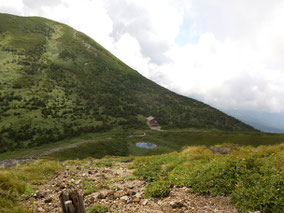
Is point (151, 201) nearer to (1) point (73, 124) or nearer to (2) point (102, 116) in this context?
(1) point (73, 124)

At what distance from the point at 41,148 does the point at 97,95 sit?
193 ft

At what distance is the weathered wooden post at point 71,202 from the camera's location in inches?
141

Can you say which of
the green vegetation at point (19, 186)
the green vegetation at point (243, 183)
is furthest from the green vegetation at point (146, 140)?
the green vegetation at point (243, 183)

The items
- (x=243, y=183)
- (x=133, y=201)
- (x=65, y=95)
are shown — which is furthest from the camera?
(x=65, y=95)

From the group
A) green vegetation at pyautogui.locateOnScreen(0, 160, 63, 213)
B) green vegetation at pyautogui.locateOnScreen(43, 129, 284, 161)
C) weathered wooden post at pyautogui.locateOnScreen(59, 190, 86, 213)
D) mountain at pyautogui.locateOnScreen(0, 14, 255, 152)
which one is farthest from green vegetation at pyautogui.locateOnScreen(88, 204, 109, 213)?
mountain at pyautogui.locateOnScreen(0, 14, 255, 152)

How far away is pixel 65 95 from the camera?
74.6 meters

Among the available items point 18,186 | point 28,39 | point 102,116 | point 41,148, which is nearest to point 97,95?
point 102,116

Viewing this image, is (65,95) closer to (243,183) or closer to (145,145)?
(145,145)

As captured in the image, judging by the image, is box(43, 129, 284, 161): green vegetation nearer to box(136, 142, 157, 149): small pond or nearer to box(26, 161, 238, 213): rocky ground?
box(136, 142, 157, 149): small pond

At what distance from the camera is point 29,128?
4394 cm

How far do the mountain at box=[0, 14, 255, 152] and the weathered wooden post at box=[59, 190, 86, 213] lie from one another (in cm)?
4272

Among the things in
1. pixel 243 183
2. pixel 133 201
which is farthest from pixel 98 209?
pixel 243 183

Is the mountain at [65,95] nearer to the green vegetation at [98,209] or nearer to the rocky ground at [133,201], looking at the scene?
the rocky ground at [133,201]

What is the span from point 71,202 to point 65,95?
80.0m
